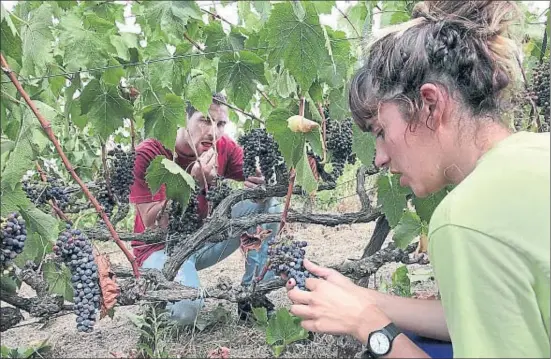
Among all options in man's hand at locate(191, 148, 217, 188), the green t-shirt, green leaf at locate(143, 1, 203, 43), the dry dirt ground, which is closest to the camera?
the green t-shirt

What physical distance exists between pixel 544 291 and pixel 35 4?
5.18 feet

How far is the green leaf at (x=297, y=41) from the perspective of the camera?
1710 mm

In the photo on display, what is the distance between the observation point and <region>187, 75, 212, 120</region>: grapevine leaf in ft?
7.24

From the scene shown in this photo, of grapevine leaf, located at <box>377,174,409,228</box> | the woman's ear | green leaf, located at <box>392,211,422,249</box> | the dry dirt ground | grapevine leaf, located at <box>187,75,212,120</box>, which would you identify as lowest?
the dry dirt ground

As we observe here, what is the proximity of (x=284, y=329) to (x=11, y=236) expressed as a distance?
1129mm

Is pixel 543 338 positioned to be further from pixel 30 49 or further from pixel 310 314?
pixel 30 49

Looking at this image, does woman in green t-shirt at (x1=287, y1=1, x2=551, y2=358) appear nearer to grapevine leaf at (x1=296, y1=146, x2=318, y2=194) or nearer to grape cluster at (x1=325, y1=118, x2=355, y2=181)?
grapevine leaf at (x1=296, y1=146, x2=318, y2=194)

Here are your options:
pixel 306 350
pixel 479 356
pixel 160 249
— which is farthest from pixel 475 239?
pixel 160 249

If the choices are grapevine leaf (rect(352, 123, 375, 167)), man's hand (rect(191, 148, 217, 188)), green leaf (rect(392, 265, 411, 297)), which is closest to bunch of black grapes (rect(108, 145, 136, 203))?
man's hand (rect(191, 148, 217, 188))

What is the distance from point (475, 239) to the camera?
1052mm

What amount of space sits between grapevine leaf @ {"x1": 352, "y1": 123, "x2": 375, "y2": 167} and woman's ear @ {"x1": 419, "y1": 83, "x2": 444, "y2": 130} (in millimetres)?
975

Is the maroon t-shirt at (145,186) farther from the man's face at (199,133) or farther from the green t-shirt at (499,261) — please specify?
the green t-shirt at (499,261)

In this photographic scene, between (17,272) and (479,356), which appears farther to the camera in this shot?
(17,272)

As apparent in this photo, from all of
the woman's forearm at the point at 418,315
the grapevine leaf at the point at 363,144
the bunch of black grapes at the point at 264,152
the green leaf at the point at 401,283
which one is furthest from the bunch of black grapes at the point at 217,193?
the woman's forearm at the point at 418,315
